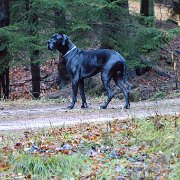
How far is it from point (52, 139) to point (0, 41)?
37.3 feet

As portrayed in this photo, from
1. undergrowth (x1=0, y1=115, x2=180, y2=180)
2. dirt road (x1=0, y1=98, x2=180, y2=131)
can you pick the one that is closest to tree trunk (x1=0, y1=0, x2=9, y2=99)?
dirt road (x1=0, y1=98, x2=180, y2=131)

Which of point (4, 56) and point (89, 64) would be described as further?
point (4, 56)

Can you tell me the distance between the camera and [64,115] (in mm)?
12641

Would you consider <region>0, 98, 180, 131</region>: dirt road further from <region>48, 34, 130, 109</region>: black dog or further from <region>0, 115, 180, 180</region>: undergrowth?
<region>0, 115, 180, 180</region>: undergrowth

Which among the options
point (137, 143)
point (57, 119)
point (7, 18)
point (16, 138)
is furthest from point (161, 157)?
point (7, 18)

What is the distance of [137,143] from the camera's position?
8859mm

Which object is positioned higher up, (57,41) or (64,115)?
(57,41)

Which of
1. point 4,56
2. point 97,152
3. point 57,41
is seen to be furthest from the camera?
point 4,56

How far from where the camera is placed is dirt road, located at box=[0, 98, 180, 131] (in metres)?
11.2

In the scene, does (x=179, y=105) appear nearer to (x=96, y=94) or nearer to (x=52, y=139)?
(x=52, y=139)

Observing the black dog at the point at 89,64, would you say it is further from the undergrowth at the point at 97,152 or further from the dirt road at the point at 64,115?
the undergrowth at the point at 97,152

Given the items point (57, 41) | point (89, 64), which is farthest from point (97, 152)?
point (57, 41)

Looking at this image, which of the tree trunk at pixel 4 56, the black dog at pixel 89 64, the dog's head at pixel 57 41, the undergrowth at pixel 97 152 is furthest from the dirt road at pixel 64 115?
the tree trunk at pixel 4 56

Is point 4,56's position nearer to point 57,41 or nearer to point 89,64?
point 57,41
